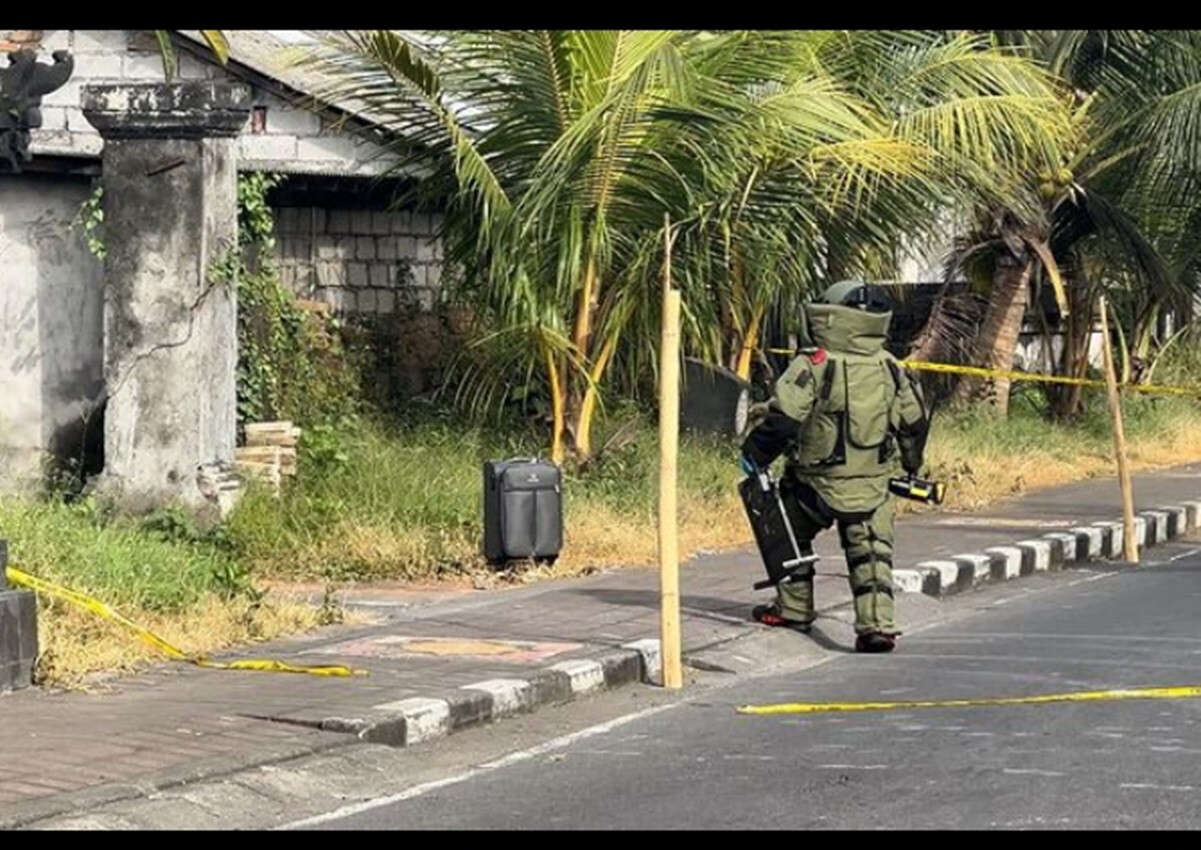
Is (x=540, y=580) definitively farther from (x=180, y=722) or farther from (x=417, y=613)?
(x=180, y=722)

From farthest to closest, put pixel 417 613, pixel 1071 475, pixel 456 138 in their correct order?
pixel 1071 475 < pixel 456 138 < pixel 417 613

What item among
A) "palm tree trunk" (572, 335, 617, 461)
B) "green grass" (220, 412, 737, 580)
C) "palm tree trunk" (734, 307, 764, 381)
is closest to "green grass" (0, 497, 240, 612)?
"green grass" (220, 412, 737, 580)

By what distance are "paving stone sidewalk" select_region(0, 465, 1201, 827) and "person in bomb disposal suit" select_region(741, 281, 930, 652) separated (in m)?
0.71

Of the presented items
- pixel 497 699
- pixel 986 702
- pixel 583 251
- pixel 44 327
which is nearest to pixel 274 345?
pixel 44 327

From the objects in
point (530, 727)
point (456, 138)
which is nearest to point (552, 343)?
point (456, 138)

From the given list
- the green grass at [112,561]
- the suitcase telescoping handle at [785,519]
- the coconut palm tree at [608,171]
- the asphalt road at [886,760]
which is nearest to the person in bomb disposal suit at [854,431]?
the suitcase telescoping handle at [785,519]

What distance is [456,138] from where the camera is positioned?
15617mm

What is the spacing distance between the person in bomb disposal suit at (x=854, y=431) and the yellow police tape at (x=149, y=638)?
2.65 meters

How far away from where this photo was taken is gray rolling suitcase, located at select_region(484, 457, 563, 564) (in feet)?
43.7

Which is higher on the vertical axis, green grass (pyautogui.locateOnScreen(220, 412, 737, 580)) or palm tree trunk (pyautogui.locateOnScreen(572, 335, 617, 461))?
palm tree trunk (pyautogui.locateOnScreen(572, 335, 617, 461))

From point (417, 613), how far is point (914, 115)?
7.60 metres

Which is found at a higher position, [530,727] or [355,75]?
[355,75]

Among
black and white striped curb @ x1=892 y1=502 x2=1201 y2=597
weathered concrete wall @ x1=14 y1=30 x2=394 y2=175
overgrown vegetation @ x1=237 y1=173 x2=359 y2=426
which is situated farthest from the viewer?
weathered concrete wall @ x1=14 y1=30 x2=394 y2=175

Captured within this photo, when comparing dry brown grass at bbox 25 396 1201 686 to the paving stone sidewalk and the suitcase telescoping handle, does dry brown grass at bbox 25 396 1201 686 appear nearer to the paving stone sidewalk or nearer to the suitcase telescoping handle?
the paving stone sidewalk
